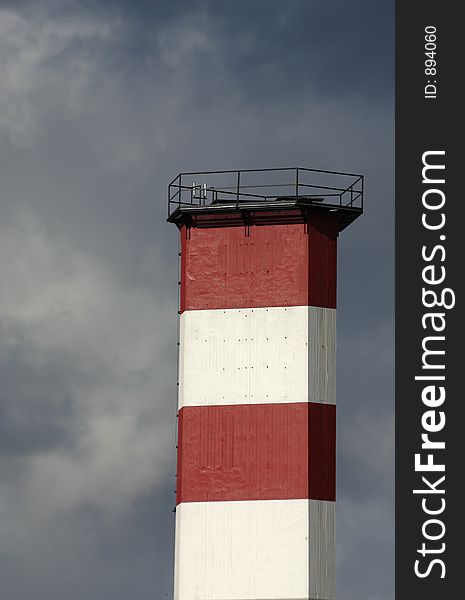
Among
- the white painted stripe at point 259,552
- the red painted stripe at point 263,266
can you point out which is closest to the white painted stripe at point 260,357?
the red painted stripe at point 263,266

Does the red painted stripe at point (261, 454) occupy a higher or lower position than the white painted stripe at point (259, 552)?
higher

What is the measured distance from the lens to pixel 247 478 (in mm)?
53969

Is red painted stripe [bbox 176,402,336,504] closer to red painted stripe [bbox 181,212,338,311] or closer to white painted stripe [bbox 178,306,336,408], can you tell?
white painted stripe [bbox 178,306,336,408]

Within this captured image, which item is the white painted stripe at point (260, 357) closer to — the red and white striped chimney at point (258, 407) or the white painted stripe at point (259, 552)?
the red and white striped chimney at point (258, 407)

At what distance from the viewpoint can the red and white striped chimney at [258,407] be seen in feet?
175

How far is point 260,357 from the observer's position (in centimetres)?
5459

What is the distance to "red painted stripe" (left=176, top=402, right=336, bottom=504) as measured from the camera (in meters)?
53.7

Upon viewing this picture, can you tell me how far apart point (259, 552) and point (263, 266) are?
27.1 feet

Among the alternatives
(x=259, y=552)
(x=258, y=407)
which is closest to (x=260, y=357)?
(x=258, y=407)

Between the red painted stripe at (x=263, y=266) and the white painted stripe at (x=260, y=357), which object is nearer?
the white painted stripe at (x=260, y=357)

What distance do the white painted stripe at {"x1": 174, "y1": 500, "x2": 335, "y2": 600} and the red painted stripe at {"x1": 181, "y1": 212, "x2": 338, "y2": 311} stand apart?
594cm

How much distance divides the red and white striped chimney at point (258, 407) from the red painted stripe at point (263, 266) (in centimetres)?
3

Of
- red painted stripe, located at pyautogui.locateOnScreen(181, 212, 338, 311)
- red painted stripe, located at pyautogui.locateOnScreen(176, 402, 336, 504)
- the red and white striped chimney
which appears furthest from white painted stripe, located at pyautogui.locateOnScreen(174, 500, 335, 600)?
red painted stripe, located at pyautogui.locateOnScreen(181, 212, 338, 311)

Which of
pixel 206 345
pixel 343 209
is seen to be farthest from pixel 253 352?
pixel 343 209
